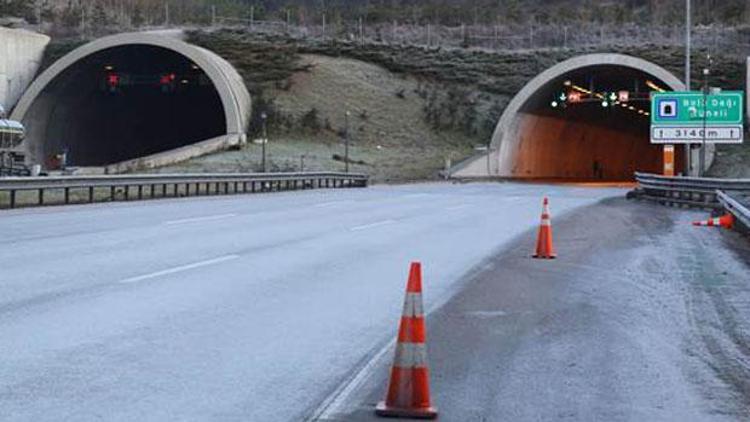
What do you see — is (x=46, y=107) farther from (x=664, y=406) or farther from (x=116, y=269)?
(x=664, y=406)

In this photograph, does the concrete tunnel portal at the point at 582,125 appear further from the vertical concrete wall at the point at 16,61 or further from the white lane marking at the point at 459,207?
the white lane marking at the point at 459,207

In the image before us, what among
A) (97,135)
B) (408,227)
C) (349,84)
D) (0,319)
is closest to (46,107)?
(97,135)

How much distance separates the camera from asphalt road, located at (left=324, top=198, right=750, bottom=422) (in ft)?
24.2

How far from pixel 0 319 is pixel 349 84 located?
6759 centimetres

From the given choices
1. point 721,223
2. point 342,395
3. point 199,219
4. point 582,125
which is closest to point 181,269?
point 342,395

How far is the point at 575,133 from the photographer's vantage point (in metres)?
75.4

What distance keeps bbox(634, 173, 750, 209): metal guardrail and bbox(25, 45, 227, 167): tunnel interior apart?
3608cm

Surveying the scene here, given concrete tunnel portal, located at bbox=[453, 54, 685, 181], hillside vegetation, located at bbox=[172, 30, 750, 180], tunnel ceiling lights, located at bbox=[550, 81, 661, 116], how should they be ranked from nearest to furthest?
1. tunnel ceiling lights, located at bbox=[550, 81, 661, 116]
2. concrete tunnel portal, located at bbox=[453, 54, 685, 181]
3. hillside vegetation, located at bbox=[172, 30, 750, 180]

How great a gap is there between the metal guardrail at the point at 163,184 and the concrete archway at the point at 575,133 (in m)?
16.0

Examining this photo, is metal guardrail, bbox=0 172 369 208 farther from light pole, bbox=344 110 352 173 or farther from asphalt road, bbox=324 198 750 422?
asphalt road, bbox=324 198 750 422

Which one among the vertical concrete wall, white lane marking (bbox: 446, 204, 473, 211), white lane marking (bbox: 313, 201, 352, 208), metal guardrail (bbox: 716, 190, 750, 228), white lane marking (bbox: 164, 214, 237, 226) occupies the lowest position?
white lane marking (bbox: 446, 204, 473, 211)

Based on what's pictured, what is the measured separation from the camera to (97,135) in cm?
7406

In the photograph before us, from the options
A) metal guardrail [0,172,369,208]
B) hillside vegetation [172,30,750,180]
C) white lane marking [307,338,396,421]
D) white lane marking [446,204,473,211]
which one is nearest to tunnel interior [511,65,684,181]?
hillside vegetation [172,30,750,180]

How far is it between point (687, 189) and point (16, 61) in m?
49.2
